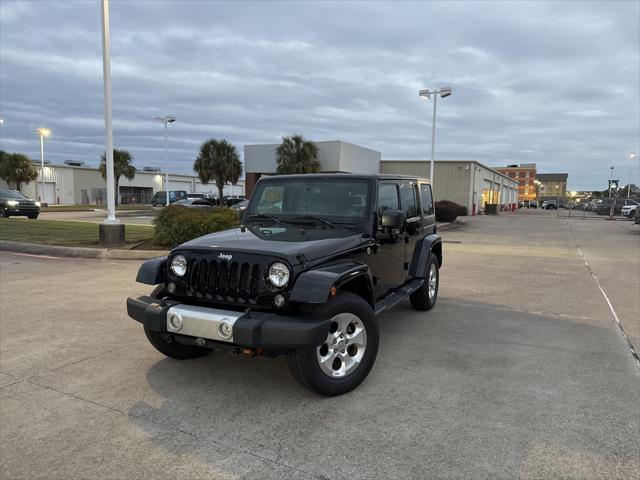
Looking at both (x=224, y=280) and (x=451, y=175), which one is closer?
(x=224, y=280)

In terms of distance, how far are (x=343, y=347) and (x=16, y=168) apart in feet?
173

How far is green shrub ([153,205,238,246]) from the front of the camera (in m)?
11.0

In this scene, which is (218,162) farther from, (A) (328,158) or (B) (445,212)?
(B) (445,212)

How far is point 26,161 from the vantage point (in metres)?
47.2

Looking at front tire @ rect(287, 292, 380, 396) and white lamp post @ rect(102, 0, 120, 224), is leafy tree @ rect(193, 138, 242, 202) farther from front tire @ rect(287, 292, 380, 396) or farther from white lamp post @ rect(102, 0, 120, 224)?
front tire @ rect(287, 292, 380, 396)

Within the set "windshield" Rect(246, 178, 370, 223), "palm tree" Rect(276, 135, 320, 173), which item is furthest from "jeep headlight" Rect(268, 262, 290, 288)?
"palm tree" Rect(276, 135, 320, 173)

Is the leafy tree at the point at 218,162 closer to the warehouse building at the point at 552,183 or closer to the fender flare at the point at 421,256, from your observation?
the fender flare at the point at 421,256

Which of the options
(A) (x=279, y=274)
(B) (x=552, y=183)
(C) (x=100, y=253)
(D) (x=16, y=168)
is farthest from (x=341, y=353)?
(B) (x=552, y=183)

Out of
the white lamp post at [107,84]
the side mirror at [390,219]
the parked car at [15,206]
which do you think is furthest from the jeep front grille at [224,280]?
the parked car at [15,206]

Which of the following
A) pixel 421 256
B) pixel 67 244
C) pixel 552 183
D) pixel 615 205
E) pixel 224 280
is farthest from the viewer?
pixel 552 183

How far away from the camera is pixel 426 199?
661cm

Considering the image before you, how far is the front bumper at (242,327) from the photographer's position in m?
3.19

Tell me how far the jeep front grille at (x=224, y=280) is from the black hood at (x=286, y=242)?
0.41 ft

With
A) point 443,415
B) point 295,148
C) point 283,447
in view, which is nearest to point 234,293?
point 283,447
